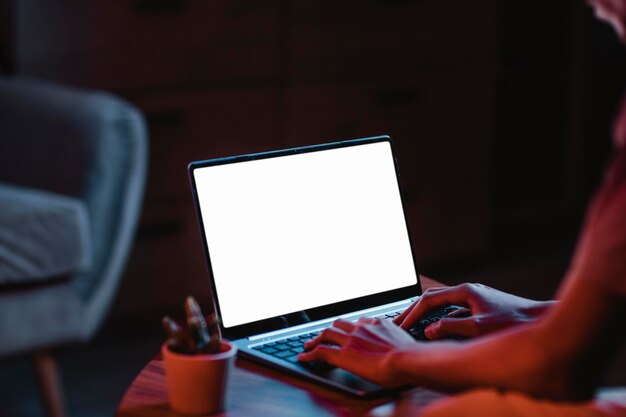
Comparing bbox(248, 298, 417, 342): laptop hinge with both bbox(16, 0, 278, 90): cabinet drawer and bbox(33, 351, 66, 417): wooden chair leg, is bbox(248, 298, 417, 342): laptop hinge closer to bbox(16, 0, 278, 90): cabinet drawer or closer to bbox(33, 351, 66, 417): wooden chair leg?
bbox(33, 351, 66, 417): wooden chair leg

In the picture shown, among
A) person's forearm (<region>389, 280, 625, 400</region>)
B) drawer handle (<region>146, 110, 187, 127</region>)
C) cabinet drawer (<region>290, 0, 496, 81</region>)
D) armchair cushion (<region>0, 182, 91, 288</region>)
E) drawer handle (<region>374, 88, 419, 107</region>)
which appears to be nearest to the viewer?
person's forearm (<region>389, 280, 625, 400</region>)

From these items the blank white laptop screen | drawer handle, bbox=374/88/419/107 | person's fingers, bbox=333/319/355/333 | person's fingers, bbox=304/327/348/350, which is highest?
drawer handle, bbox=374/88/419/107

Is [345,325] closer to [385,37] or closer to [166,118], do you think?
[166,118]

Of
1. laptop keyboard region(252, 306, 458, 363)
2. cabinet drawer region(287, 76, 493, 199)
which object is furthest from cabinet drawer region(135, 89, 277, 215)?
laptop keyboard region(252, 306, 458, 363)

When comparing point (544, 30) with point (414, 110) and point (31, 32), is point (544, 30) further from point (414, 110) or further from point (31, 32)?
point (31, 32)

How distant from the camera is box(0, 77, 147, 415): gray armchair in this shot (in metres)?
2.07

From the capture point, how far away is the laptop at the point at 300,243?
44.5 inches

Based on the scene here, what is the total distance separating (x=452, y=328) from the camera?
1.05 meters

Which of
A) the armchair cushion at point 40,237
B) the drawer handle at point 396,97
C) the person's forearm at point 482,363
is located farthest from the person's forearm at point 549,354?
Answer: the drawer handle at point 396,97

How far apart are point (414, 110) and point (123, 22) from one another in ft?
3.42

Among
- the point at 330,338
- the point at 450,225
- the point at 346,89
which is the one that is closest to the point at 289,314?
the point at 330,338

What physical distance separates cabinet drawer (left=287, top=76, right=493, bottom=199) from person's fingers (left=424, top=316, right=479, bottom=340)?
1956 mm

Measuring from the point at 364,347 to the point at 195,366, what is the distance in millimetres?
174

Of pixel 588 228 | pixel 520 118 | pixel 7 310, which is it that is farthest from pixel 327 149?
pixel 520 118
